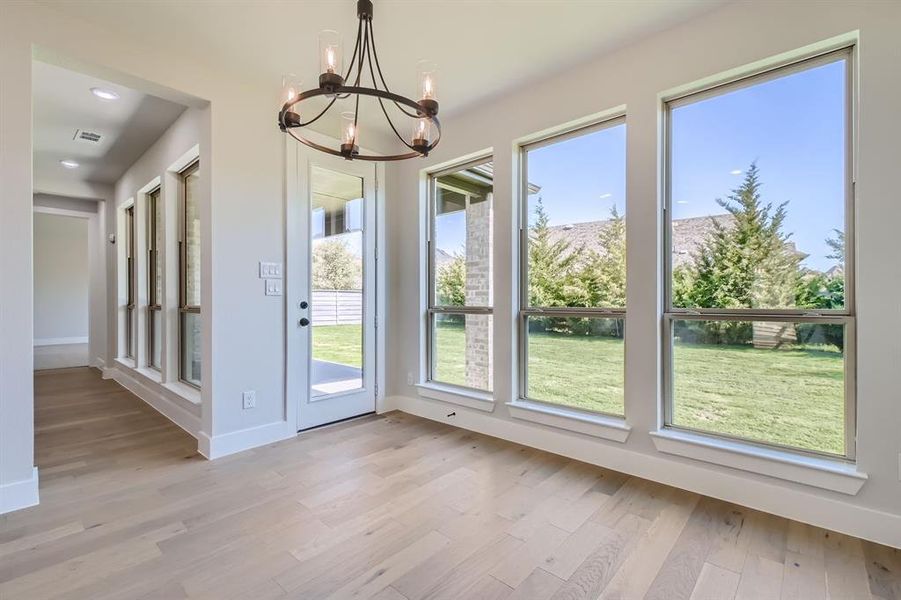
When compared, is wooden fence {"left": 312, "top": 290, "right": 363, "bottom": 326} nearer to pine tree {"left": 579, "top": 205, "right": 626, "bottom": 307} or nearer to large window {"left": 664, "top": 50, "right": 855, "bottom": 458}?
pine tree {"left": 579, "top": 205, "right": 626, "bottom": 307}

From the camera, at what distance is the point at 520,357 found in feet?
10.8

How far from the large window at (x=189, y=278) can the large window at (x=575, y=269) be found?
299 cm

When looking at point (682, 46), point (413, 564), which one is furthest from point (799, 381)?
point (413, 564)

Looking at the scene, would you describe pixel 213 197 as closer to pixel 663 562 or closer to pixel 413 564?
pixel 413 564

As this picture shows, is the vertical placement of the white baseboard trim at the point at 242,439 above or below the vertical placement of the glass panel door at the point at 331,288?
below

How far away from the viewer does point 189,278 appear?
3.93 metres

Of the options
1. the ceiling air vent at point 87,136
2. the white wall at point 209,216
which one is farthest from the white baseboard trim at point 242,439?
the ceiling air vent at point 87,136

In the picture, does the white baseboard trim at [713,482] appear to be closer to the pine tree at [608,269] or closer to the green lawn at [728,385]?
the green lawn at [728,385]

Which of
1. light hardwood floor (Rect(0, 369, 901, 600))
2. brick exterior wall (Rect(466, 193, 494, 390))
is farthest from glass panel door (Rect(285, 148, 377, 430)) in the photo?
brick exterior wall (Rect(466, 193, 494, 390))

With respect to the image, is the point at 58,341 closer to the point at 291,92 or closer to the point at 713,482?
the point at 291,92

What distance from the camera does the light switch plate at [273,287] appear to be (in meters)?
3.15

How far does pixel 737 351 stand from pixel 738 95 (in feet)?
4.83

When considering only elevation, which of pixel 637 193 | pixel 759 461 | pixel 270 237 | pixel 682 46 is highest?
pixel 682 46

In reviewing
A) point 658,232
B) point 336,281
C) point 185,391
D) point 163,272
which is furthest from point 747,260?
point 163,272
